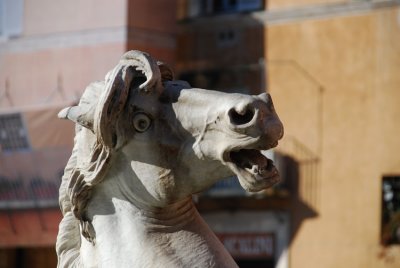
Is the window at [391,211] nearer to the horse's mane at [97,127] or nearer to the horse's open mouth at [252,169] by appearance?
the horse's mane at [97,127]

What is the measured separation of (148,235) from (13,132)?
1883 centimetres

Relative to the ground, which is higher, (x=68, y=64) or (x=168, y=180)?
(x=168, y=180)

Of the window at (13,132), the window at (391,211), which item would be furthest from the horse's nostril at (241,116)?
the window at (13,132)

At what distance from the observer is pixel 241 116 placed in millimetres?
3055

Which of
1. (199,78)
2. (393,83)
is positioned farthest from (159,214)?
(199,78)

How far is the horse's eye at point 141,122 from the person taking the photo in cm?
322

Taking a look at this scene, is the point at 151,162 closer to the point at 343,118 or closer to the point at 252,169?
the point at 252,169

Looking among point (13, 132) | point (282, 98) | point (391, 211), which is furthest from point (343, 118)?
point (13, 132)

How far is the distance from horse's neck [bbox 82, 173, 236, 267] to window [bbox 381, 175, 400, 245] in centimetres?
1779

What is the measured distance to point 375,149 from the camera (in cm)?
2127

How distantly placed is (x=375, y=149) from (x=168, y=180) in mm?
18253

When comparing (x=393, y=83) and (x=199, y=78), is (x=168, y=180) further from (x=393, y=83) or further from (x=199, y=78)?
(x=199, y=78)

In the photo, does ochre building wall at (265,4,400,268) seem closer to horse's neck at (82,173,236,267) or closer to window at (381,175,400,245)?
window at (381,175,400,245)

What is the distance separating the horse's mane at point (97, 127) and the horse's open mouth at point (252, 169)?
0.91ft
